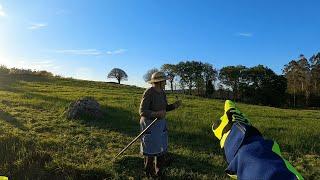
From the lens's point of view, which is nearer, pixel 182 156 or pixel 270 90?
pixel 182 156

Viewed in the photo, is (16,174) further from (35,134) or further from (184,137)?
(184,137)

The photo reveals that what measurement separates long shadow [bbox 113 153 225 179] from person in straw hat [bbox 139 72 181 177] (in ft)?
1.24

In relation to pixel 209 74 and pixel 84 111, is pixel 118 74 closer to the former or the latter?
pixel 209 74

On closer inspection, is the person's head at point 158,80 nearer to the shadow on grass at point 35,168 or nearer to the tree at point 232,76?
the shadow on grass at point 35,168

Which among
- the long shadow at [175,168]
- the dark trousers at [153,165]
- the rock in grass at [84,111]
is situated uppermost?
the rock in grass at [84,111]

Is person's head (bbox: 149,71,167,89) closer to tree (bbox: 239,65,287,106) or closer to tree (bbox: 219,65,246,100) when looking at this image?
tree (bbox: 239,65,287,106)

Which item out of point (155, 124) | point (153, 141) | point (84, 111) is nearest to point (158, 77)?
point (155, 124)

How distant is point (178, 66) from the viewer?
99.9 meters

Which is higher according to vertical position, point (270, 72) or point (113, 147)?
point (270, 72)

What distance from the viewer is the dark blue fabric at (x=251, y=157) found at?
2209 mm

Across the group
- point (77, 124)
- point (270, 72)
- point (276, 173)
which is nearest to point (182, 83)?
point (270, 72)

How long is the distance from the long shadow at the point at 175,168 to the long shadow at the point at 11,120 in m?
5.73

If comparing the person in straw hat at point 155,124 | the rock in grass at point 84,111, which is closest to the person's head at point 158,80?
the person in straw hat at point 155,124

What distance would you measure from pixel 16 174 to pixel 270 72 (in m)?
85.0
